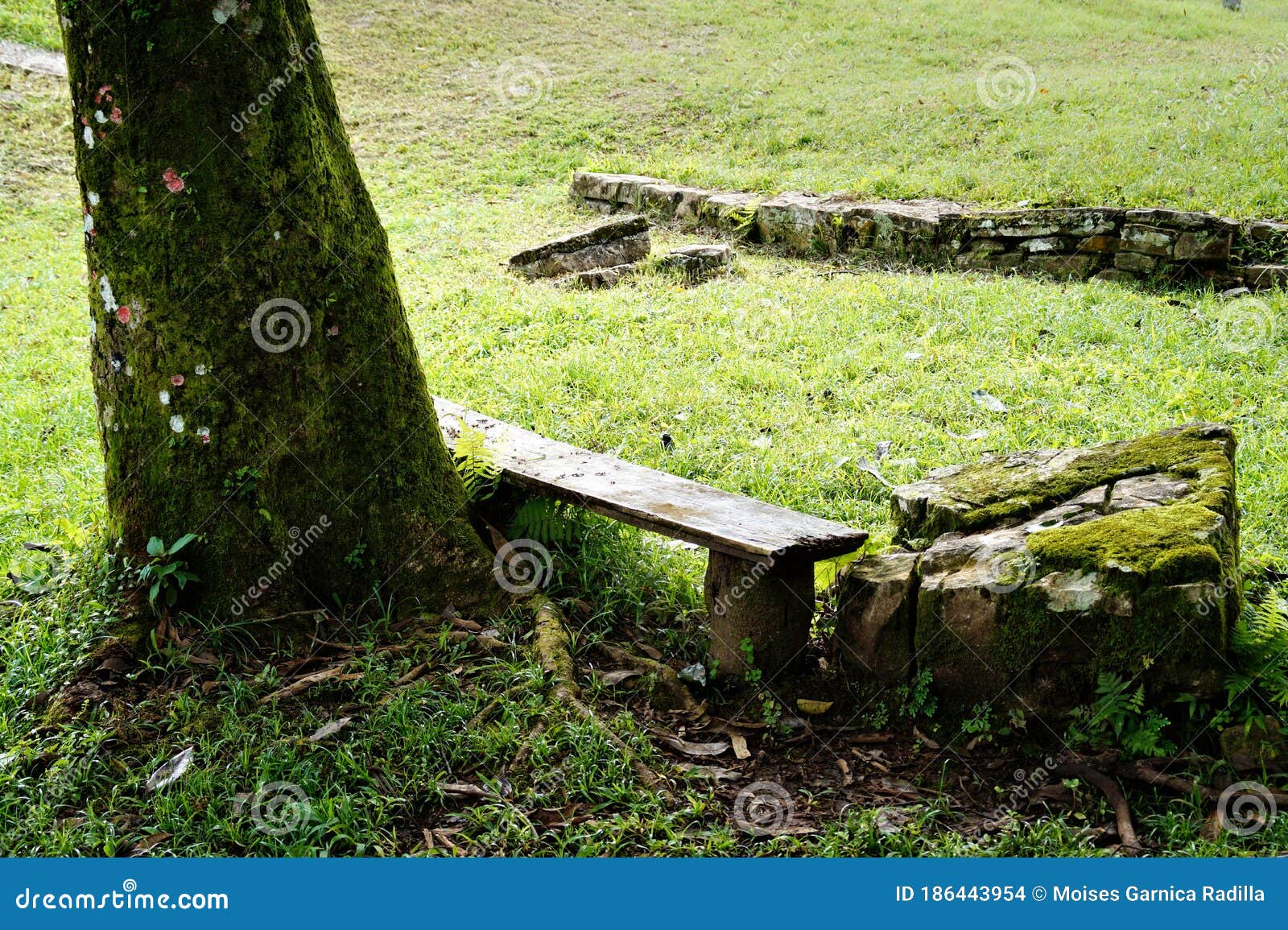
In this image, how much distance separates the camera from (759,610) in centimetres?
322

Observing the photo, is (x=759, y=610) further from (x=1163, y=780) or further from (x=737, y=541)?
(x=1163, y=780)

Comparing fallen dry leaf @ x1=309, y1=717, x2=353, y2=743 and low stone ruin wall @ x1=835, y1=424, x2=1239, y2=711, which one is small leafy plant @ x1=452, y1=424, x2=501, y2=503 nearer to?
fallen dry leaf @ x1=309, y1=717, x2=353, y2=743

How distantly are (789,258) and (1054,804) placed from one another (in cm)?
695

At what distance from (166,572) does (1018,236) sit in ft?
23.3

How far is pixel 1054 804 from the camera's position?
2725 mm

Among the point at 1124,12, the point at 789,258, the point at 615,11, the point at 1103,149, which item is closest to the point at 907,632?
the point at 789,258

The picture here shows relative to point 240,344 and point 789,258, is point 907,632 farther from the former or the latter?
point 789,258

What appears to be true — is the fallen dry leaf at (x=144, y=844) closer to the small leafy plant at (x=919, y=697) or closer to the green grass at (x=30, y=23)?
the small leafy plant at (x=919, y=697)

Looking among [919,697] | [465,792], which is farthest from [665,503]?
[465,792]

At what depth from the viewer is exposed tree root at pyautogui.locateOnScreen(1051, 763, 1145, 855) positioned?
2541 mm

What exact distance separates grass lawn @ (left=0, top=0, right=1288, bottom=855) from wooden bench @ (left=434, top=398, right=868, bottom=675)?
0.35 meters

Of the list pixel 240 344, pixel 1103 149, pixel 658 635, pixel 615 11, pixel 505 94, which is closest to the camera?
pixel 240 344

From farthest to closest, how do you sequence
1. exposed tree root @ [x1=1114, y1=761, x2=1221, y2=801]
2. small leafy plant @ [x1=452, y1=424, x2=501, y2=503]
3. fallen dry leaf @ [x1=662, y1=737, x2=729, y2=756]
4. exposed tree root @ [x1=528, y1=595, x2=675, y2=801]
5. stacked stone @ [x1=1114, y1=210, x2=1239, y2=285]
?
stacked stone @ [x1=1114, y1=210, x2=1239, y2=285]
small leafy plant @ [x1=452, y1=424, x2=501, y2=503]
fallen dry leaf @ [x1=662, y1=737, x2=729, y2=756]
exposed tree root @ [x1=528, y1=595, x2=675, y2=801]
exposed tree root @ [x1=1114, y1=761, x2=1221, y2=801]

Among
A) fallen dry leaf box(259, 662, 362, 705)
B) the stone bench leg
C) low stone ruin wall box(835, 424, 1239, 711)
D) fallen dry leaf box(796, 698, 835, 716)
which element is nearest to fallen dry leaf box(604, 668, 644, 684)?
the stone bench leg
